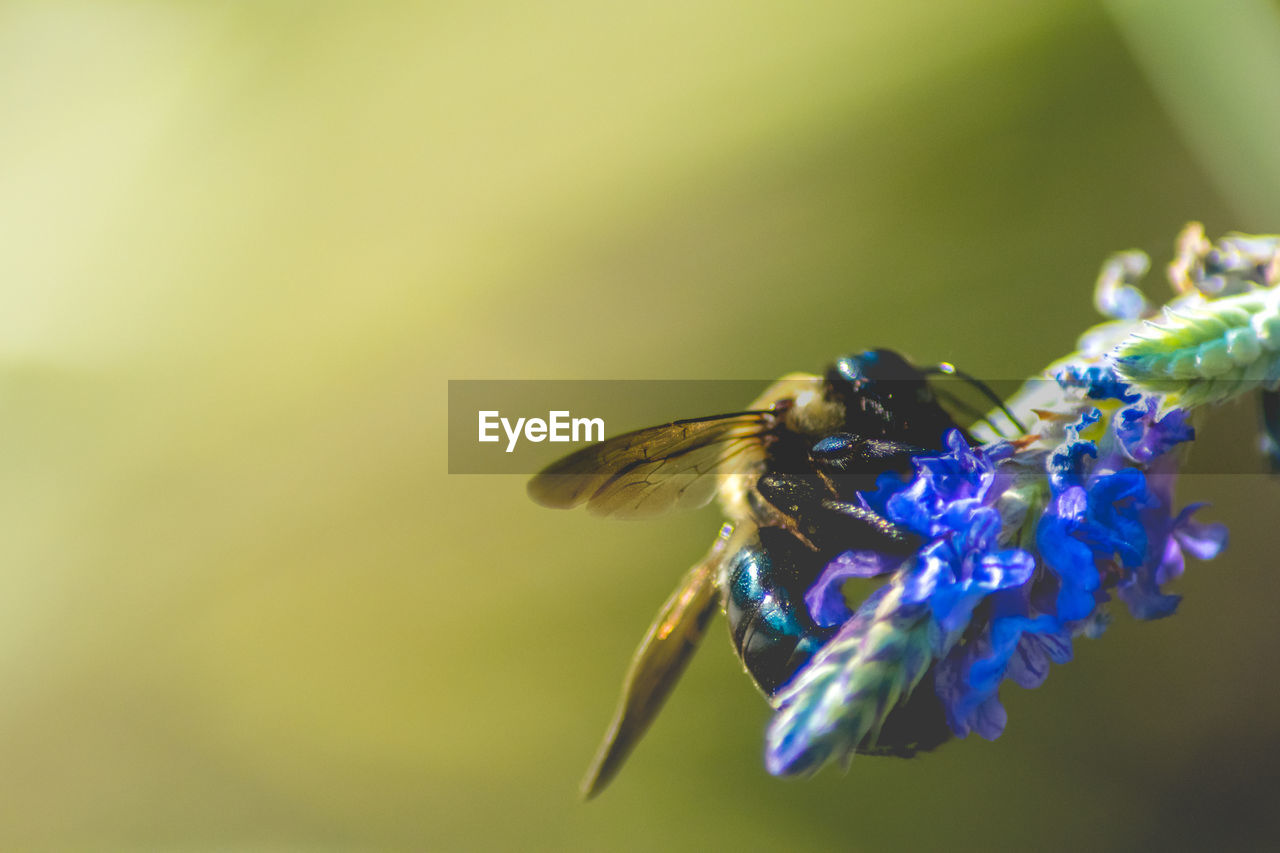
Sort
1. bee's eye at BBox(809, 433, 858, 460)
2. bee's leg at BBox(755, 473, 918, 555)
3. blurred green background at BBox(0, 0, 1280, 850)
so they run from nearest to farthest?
bee's leg at BBox(755, 473, 918, 555) < bee's eye at BBox(809, 433, 858, 460) < blurred green background at BBox(0, 0, 1280, 850)

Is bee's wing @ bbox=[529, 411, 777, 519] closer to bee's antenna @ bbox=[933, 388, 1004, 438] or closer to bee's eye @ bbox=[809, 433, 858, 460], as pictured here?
bee's eye @ bbox=[809, 433, 858, 460]

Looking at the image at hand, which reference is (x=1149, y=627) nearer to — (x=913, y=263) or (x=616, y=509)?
(x=913, y=263)

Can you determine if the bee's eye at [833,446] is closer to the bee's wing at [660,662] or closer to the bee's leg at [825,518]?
the bee's leg at [825,518]

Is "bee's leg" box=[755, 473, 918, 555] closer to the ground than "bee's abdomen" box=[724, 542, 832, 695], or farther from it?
farther from it

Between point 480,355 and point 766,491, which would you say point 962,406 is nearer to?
point 766,491

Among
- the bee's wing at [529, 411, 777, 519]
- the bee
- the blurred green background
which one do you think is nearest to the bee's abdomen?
the bee

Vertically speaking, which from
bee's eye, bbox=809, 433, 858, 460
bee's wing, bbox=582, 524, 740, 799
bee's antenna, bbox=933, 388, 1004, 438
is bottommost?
bee's wing, bbox=582, 524, 740, 799

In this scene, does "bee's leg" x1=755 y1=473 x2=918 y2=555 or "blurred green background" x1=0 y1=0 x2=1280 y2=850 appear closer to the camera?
"bee's leg" x1=755 y1=473 x2=918 y2=555
